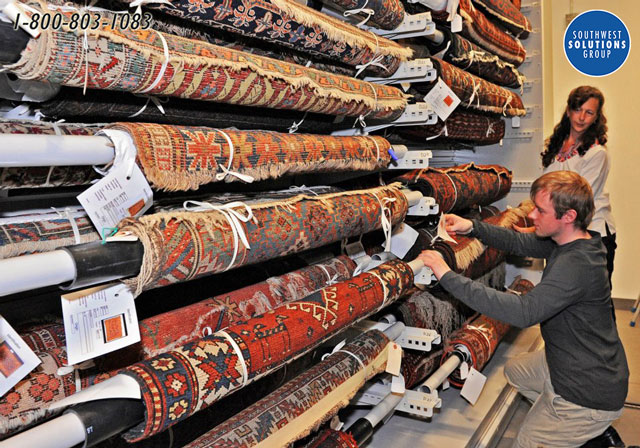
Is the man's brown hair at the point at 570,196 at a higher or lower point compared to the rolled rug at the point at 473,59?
lower

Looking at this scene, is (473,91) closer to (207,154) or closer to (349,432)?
(349,432)

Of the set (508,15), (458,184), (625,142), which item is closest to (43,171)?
(458,184)

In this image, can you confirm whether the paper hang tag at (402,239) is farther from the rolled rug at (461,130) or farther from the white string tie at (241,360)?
the white string tie at (241,360)

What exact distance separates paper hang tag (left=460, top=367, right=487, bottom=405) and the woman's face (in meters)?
1.49

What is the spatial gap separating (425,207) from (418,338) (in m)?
0.48

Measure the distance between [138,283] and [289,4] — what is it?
0.79 m

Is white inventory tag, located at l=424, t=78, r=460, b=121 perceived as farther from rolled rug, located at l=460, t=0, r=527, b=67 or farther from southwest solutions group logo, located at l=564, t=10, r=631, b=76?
southwest solutions group logo, located at l=564, t=10, r=631, b=76

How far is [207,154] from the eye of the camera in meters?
1.16

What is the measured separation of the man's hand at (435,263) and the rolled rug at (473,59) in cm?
103

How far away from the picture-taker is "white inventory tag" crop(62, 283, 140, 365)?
909mm

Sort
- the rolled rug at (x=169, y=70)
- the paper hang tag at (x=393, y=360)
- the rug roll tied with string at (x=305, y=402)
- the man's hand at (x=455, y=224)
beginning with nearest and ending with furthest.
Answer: the rolled rug at (x=169, y=70), the rug roll tied with string at (x=305, y=402), the paper hang tag at (x=393, y=360), the man's hand at (x=455, y=224)

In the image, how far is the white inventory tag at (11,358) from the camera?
0.86 meters

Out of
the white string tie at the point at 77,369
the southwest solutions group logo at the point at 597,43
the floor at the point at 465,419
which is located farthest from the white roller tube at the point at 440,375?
the southwest solutions group logo at the point at 597,43

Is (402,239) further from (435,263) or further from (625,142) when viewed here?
(625,142)
